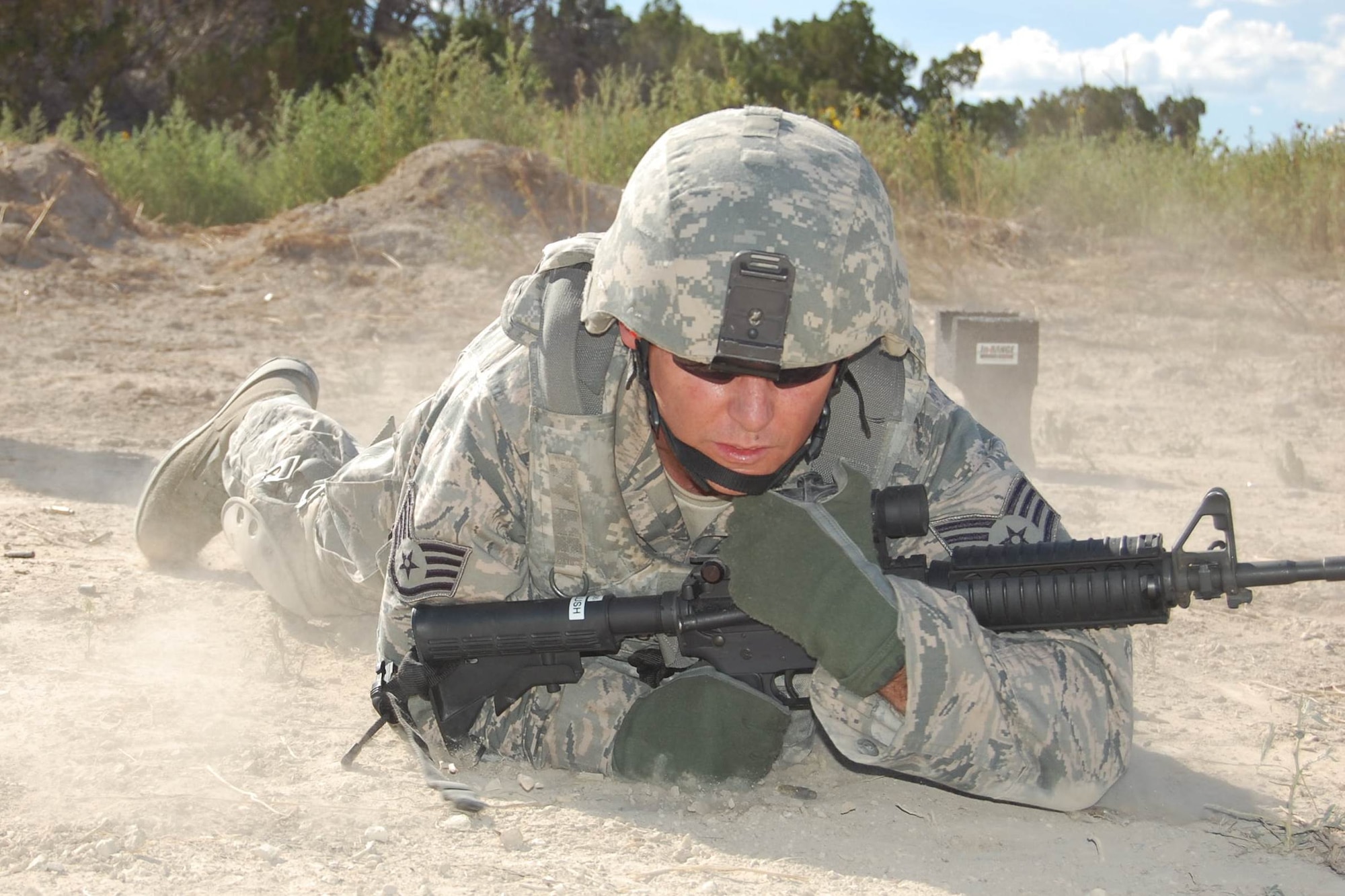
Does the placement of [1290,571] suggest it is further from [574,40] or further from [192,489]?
[574,40]

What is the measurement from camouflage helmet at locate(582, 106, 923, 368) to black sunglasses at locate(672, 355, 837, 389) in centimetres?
3

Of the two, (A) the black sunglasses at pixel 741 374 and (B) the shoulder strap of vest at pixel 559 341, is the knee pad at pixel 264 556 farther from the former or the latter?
(A) the black sunglasses at pixel 741 374

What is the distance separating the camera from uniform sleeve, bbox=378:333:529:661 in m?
2.54

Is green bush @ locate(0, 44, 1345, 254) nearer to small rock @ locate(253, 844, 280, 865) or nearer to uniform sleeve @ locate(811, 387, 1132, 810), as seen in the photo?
uniform sleeve @ locate(811, 387, 1132, 810)

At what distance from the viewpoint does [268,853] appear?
2189 mm

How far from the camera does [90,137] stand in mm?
11430

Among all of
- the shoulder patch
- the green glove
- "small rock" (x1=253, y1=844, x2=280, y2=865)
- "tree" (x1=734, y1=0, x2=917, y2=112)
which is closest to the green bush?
the shoulder patch

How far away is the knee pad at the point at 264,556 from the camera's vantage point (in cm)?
351

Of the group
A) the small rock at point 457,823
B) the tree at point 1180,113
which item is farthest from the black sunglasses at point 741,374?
the tree at point 1180,113

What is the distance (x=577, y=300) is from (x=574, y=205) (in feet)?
23.1

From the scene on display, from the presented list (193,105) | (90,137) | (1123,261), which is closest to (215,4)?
(193,105)

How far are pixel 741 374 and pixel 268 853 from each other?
1092 mm

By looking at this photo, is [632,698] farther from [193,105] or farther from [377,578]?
[193,105]

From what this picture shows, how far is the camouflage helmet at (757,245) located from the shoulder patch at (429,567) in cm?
50
